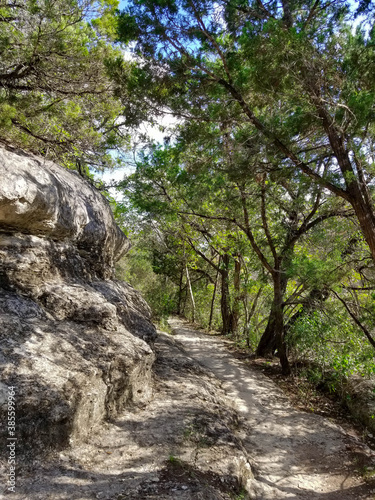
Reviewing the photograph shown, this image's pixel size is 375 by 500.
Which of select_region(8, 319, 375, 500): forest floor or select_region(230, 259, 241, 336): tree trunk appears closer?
select_region(8, 319, 375, 500): forest floor

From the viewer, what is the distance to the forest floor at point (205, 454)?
2.55m

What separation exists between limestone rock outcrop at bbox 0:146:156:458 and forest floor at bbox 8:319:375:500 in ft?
0.99

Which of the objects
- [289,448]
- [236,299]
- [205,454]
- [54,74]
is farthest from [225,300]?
[54,74]

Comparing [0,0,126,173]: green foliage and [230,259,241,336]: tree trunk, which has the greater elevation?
[0,0,126,173]: green foliage

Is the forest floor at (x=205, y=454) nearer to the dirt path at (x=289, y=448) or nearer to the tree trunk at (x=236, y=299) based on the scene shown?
the dirt path at (x=289, y=448)

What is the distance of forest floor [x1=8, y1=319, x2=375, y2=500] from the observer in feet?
8.36

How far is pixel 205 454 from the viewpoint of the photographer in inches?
130

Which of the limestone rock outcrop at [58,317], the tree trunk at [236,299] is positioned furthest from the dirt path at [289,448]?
the tree trunk at [236,299]

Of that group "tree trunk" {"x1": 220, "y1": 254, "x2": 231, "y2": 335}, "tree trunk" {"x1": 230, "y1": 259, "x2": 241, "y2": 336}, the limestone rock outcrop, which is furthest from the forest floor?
"tree trunk" {"x1": 220, "y1": 254, "x2": 231, "y2": 335}

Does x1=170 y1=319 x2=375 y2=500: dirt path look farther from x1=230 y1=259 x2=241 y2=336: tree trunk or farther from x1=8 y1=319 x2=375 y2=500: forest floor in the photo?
x1=230 y1=259 x2=241 y2=336: tree trunk

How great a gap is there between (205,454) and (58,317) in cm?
231

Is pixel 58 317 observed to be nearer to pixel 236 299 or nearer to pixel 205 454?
pixel 205 454

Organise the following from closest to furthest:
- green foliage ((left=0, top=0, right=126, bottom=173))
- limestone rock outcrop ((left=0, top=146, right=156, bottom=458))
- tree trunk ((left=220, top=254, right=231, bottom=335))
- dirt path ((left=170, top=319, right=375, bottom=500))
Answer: limestone rock outcrop ((left=0, top=146, right=156, bottom=458)) < dirt path ((left=170, top=319, right=375, bottom=500)) < green foliage ((left=0, top=0, right=126, bottom=173)) < tree trunk ((left=220, top=254, right=231, bottom=335))

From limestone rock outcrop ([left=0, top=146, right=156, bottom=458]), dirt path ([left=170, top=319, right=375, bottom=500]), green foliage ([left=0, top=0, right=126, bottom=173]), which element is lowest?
dirt path ([left=170, top=319, right=375, bottom=500])
